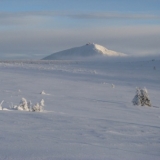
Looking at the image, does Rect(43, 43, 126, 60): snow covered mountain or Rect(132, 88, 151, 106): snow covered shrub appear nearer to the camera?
Rect(132, 88, 151, 106): snow covered shrub

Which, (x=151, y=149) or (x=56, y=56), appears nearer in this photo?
(x=151, y=149)

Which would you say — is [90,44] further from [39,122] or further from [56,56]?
[39,122]

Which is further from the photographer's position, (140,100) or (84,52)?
(84,52)

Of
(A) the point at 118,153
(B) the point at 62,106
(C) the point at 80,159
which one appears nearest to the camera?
(C) the point at 80,159

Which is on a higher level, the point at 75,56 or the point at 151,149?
the point at 75,56

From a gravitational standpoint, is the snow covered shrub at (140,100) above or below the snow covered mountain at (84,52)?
below

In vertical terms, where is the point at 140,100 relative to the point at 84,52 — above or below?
below

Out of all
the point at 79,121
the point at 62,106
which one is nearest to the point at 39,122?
the point at 79,121

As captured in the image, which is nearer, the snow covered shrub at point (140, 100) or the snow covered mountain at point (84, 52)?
the snow covered shrub at point (140, 100)

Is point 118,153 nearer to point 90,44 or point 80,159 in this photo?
point 80,159

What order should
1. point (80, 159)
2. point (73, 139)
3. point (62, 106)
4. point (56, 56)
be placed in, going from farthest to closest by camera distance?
point (56, 56) → point (62, 106) → point (73, 139) → point (80, 159)

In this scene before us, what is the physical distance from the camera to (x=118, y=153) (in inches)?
203

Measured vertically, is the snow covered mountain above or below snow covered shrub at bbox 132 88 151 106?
above

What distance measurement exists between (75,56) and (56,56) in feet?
28.2
